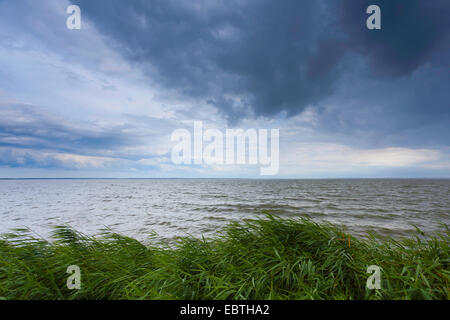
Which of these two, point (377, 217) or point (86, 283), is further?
point (377, 217)

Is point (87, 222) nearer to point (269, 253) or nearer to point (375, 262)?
point (269, 253)

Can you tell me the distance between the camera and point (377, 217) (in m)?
16.0

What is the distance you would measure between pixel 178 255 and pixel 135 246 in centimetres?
165

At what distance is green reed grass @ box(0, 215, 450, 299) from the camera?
2.73 metres

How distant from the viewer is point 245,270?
3.26m

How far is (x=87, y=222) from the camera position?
15617mm

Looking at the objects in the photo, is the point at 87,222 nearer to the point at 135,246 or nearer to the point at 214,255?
the point at 135,246

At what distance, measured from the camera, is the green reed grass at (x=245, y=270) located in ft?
8.95

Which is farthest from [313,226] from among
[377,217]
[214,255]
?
[377,217]

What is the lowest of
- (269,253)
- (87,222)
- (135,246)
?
(87,222)
